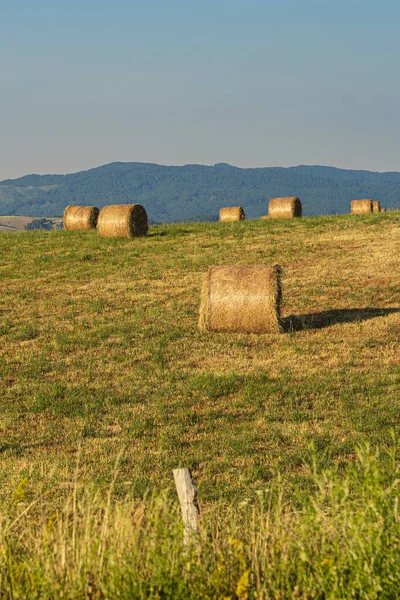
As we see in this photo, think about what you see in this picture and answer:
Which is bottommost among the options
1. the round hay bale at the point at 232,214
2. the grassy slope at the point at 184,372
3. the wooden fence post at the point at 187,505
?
the grassy slope at the point at 184,372

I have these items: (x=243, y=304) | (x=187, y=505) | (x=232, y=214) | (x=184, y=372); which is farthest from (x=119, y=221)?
(x=187, y=505)

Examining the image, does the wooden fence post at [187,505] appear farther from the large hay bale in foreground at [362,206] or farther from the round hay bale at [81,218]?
the large hay bale in foreground at [362,206]

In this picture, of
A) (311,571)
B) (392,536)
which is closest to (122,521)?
(311,571)

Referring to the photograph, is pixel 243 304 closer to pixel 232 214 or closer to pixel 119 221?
pixel 119 221

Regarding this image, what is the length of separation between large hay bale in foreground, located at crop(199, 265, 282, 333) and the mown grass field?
378mm

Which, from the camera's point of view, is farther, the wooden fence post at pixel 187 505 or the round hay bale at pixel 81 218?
the round hay bale at pixel 81 218

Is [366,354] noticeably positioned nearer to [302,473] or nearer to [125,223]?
[302,473]

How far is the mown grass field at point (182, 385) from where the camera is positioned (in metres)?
10.2

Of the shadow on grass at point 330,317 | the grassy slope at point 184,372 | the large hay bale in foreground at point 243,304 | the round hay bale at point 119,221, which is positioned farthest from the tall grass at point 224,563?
the round hay bale at point 119,221

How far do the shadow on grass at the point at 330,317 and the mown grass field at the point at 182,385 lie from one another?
0.18 feet

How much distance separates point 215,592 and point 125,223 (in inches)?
1151

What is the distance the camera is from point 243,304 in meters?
18.9

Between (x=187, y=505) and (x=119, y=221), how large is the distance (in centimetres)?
2879

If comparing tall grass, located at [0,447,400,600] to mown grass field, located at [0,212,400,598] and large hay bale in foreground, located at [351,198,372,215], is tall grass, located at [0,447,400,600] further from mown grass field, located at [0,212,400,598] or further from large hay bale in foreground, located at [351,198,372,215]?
large hay bale in foreground, located at [351,198,372,215]
